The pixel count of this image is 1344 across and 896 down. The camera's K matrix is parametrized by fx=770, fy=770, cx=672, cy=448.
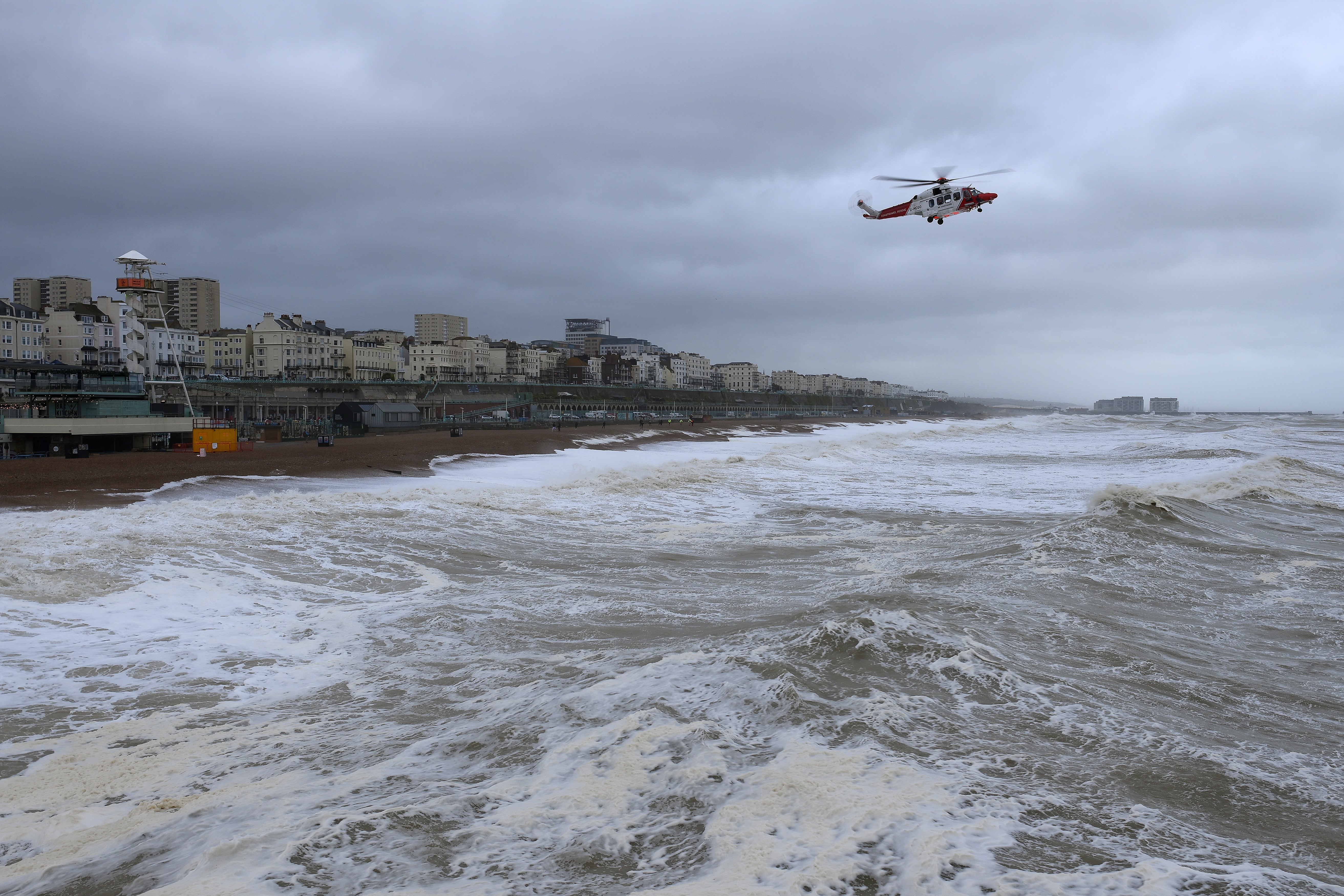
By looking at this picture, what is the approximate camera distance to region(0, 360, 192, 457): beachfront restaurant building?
37250mm

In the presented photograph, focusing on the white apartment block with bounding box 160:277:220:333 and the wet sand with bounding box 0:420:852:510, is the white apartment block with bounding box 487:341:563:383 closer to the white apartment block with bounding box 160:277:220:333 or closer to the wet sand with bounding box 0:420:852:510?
the white apartment block with bounding box 160:277:220:333

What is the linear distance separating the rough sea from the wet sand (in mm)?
5245

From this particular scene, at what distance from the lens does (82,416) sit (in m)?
38.6

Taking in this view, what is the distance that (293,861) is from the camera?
14.9 ft

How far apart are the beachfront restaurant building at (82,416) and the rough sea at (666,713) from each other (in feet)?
89.5

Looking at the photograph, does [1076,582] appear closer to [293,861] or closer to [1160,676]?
[1160,676]

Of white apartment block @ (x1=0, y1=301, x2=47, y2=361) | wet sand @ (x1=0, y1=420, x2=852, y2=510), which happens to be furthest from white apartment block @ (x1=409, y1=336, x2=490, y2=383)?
wet sand @ (x1=0, y1=420, x2=852, y2=510)

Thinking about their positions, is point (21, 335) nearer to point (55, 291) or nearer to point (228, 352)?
point (228, 352)

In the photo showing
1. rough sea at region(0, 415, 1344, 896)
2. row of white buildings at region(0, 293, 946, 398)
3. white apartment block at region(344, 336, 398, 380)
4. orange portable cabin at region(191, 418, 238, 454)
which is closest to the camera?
rough sea at region(0, 415, 1344, 896)

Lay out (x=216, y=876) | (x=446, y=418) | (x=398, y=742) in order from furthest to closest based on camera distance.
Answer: (x=446, y=418) → (x=398, y=742) → (x=216, y=876)

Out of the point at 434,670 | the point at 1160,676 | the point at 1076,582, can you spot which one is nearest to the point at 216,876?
the point at 434,670

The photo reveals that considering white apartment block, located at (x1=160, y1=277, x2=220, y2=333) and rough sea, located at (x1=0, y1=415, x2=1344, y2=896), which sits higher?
white apartment block, located at (x1=160, y1=277, x2=220, y2=333)

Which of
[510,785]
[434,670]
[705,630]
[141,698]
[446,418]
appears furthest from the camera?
[446,418]

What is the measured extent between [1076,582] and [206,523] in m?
16.4
